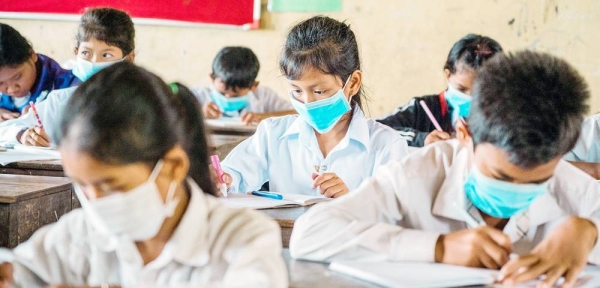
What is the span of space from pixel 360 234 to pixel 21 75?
8.12 ft

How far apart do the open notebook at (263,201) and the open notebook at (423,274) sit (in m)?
0.59

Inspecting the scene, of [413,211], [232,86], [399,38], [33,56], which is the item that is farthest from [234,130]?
[413,211]

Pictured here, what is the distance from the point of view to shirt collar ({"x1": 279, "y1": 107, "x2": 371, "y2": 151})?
2244 mm

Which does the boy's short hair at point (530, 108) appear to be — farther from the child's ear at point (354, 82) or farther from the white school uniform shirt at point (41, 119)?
the white school uniform shirt at point (41, 119)

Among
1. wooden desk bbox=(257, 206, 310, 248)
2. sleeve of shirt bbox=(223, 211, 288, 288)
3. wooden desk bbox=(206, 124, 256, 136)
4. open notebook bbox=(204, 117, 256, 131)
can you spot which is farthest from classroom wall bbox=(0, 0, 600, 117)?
sleeve of shirt bbox=(223, 211, 288, 288)

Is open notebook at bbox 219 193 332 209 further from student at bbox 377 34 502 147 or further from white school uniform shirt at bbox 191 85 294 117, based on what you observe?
white school uniform shirt at bbox 191 85 294 117

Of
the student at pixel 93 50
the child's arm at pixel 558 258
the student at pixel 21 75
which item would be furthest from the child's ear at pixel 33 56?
the child's arm at pixel 558 258

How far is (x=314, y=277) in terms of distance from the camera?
1258 millimetres

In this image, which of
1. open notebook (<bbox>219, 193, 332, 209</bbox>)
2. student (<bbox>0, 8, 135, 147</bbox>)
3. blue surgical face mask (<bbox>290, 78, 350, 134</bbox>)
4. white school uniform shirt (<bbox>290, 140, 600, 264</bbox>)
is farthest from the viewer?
student (<bbox>0, 8, 135, 147</bbox>)

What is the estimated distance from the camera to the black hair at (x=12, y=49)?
10.6 ft

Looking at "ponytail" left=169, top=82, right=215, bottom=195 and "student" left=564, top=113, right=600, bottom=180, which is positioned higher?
"ponytail" left=169, top=82, right=215, bottom=195

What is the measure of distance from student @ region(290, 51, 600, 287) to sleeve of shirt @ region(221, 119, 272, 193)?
88 centimetres

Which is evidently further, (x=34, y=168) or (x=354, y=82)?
(x=34, y=168)

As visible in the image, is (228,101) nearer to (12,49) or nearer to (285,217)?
(12,49)
